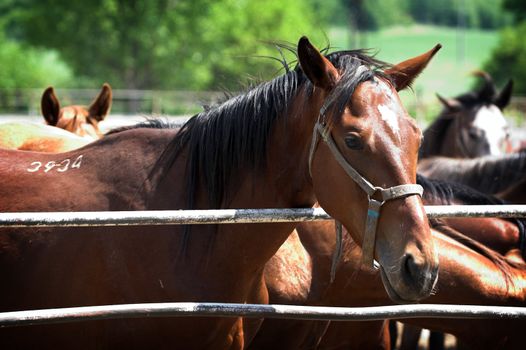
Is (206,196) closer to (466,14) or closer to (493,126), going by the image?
(493,126)

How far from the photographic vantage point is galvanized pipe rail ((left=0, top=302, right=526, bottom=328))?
246 cm

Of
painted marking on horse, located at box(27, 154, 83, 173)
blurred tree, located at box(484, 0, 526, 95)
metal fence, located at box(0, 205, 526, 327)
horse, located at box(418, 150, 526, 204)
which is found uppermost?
painted marking on horse, located at box(27, 154, 83, 173)

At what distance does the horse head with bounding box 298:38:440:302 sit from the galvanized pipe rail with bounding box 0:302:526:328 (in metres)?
0.31

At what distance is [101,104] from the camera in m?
6.25

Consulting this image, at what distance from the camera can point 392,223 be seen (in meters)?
2.49

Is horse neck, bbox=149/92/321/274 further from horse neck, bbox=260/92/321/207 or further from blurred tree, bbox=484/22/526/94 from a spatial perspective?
blurred tree, bbox=484/22/526/94

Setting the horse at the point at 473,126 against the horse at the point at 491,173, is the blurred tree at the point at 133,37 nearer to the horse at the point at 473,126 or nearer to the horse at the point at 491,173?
the horse at the point at 473,126

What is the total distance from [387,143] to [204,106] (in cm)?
105

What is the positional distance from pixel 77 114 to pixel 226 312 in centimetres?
401

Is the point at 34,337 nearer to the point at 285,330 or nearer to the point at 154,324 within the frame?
the point at 154,324

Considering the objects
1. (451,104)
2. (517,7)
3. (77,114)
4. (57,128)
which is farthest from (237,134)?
(517,7)

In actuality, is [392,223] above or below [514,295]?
above

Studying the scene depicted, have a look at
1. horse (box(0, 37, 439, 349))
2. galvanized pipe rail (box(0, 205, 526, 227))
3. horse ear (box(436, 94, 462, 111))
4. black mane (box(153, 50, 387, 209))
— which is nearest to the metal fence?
galvanized pipe rail (box(0, 205, 526, 227))

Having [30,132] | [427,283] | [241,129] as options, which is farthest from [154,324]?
[30,132]
